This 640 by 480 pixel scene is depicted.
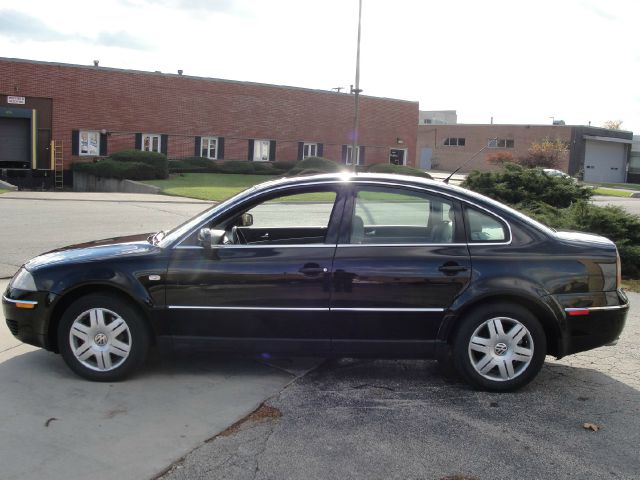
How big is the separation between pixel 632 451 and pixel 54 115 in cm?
3752

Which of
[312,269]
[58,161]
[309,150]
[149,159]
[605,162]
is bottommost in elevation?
[312,269]

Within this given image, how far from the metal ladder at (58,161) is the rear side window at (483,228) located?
34563 mm

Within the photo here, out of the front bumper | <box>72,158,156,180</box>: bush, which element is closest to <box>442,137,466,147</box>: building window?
<box>72,158,156,180</box>: bush

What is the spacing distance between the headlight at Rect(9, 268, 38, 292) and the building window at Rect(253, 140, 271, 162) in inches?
1568

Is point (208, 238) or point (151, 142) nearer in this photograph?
point (208, 238)

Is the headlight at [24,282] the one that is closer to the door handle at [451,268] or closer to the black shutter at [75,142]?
the door handle at [451,268]

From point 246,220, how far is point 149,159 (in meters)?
30.6

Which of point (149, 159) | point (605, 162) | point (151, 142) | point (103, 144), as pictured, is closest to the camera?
point (149, 159)

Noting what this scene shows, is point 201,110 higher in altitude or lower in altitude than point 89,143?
higher

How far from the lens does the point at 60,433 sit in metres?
4.01

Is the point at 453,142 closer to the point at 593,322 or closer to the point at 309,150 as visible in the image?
the point at 309,150

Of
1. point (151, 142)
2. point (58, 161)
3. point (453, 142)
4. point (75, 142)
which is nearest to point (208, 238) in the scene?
point (58, 161)

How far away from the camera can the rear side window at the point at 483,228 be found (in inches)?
190

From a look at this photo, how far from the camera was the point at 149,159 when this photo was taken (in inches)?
1366
